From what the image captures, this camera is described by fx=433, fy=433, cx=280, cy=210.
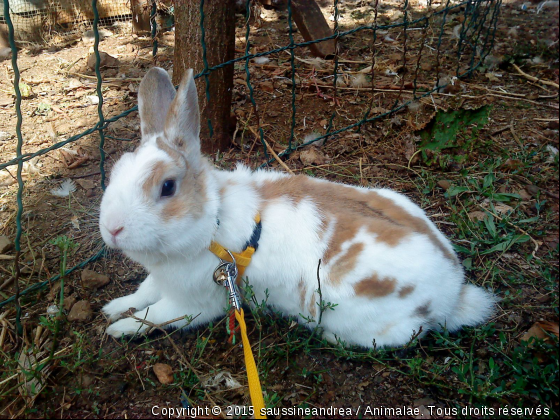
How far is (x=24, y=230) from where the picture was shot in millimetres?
2928

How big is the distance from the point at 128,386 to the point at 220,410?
49cm

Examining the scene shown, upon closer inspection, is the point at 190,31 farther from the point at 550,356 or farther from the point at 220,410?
the point at 550,356

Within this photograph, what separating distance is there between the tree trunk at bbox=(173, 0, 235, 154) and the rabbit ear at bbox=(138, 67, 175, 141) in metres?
0.84

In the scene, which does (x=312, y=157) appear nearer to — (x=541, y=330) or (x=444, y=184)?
(x=444, y=184)

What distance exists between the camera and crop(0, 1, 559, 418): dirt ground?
2.08 m

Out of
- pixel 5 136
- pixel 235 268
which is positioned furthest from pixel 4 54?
pixel 235 268

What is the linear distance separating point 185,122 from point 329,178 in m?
1.54

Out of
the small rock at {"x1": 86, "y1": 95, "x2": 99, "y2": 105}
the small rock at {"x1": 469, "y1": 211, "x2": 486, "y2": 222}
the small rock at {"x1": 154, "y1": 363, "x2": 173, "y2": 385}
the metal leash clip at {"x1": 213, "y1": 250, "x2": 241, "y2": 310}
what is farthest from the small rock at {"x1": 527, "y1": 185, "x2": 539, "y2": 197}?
the small rock at {"x1": 86, "y1": 95, "x2": 99, "y2": 105}

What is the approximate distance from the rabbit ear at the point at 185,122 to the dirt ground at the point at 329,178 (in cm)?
97

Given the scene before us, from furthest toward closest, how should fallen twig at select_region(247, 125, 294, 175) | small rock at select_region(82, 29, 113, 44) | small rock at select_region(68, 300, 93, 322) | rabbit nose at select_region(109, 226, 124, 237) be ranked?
small rock at select_region(82, 29, 113, 44) < fallen twig at select_region(247, 125, 294, 175) < small rock at select_region(68, 300, 93, 322) < rabbit nose at select_region(109, 226, 124, 237)

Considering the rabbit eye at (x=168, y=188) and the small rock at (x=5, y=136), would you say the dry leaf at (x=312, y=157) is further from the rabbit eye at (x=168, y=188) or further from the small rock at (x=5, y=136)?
the small rock at (x=5, y=136)

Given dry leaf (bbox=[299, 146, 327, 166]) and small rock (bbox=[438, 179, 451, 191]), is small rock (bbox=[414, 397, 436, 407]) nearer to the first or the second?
small rock (bbox=[438, 179, 451, 191])

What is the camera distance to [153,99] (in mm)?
2354

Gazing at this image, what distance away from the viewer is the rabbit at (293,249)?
6.93 ft
